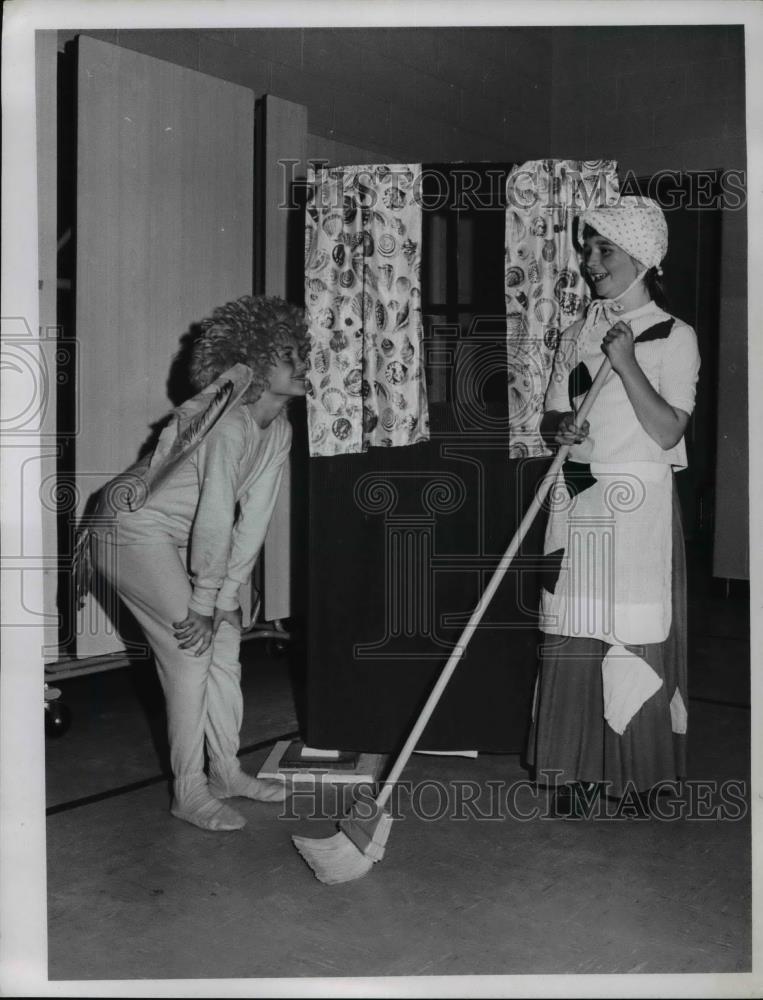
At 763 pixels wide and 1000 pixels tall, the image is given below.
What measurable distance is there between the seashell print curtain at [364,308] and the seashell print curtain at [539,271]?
0.28 meters

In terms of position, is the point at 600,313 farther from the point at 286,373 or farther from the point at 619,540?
the point at 286,373

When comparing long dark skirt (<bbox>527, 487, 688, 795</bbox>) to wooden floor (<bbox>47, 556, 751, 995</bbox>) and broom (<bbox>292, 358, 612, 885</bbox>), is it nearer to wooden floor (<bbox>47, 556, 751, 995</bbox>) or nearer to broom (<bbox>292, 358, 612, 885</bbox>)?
wooden floor (<bbox>47, 556, 751, 995</bbox>)

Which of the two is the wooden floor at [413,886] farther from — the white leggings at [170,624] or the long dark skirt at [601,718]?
the white leggings at [170,624]

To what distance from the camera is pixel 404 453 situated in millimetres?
2957

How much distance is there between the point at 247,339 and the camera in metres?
2.61

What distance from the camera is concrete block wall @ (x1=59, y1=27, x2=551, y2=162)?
430cm

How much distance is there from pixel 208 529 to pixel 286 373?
0.48 meters

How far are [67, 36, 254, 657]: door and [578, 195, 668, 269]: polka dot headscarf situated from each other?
6.14ft

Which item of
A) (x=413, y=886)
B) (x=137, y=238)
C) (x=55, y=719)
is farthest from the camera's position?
(x=137, y=238)

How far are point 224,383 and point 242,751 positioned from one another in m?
1.25

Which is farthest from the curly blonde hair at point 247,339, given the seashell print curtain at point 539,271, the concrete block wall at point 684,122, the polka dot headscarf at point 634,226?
the concrete block wall at point 684,122

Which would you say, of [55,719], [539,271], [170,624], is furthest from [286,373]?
[55,719]

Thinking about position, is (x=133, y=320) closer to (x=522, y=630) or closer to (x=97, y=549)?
(x=97, y=549)

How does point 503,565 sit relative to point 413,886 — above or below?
above
